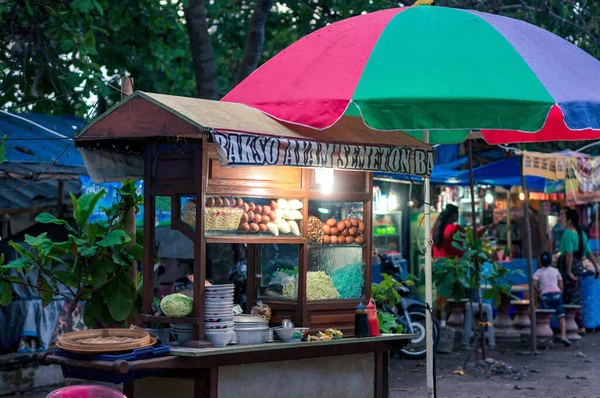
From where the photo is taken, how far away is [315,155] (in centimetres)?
687

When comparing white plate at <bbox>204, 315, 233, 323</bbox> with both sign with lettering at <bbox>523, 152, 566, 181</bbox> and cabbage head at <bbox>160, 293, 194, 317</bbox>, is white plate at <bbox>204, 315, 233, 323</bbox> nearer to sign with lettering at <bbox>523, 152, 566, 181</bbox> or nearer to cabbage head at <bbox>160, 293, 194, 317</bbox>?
cabbage head at <bbox>160, 293, 194, 317</bbox>

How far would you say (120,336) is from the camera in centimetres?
664

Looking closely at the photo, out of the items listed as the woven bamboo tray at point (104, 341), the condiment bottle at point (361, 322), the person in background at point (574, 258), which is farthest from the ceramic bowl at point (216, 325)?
the person in background at point (574, 258)

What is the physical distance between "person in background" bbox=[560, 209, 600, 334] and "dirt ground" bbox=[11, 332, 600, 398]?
1.59 meters

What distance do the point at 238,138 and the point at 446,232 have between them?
25.7 feet

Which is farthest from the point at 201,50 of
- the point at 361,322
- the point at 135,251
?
the point at 361,322

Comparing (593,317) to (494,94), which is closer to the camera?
(494,94)

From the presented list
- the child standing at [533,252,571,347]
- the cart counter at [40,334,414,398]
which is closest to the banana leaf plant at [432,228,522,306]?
the child standing at [533,252,571,347]

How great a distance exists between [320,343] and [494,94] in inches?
95.0

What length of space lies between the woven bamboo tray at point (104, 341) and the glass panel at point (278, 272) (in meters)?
1.52

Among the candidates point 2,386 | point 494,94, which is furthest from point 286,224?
point 2,386

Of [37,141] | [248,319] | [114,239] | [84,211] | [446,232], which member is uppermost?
[37,141]

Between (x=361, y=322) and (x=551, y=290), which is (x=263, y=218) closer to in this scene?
(x=361, y=322)

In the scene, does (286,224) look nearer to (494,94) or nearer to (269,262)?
(269,262)
